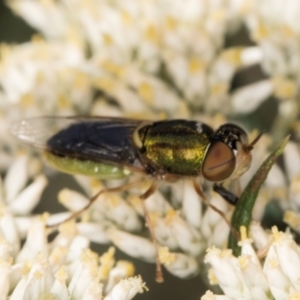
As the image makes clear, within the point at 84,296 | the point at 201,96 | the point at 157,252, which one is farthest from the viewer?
the point at 201,96

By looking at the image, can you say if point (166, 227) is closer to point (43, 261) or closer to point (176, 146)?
point (176, 146)

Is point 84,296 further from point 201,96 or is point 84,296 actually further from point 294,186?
point 201,96

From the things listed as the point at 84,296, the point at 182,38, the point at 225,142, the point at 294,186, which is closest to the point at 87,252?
the point at 84,296

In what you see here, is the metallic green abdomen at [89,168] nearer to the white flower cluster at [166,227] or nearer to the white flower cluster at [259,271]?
the white flower cluster at [166,227]

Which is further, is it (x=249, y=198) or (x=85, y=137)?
(x=85, y=137)

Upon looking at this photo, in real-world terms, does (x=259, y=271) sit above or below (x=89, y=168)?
above

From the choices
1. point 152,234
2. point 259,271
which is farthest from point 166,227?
point 259,271

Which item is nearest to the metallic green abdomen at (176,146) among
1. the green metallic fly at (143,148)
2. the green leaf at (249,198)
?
the green metallic fly at (143,148)
